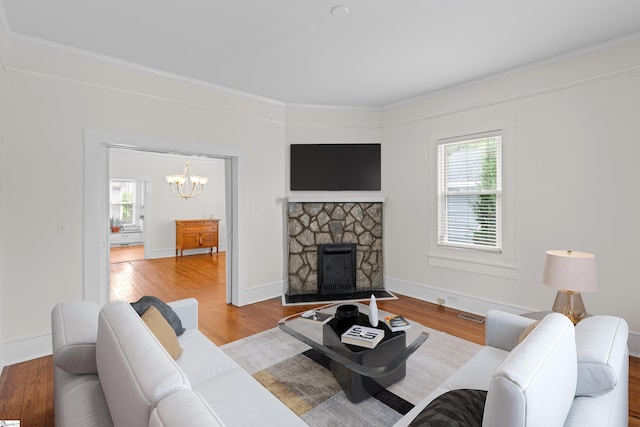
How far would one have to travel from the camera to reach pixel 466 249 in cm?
415

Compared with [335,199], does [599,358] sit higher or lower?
lower

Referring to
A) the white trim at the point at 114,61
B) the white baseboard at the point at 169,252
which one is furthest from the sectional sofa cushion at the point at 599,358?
the white baseboard at the point at 169,252

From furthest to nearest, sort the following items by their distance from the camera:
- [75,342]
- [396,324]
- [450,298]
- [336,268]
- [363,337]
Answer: [336,268]
[450,298]
[396,324]
[363,337]
[75,342]

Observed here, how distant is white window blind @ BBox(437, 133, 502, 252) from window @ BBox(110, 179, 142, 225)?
30.2 ft

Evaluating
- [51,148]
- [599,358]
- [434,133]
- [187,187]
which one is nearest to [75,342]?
[599,358]

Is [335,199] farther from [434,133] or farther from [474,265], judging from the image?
[474,265]

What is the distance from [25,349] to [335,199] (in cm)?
378

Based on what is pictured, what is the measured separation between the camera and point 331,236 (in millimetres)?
4914

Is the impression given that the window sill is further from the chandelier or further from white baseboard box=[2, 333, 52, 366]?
the chandelier

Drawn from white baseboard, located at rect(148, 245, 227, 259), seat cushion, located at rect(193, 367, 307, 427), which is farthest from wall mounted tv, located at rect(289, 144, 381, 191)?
white baseboard, located at rect(148, 245, 227, 259)

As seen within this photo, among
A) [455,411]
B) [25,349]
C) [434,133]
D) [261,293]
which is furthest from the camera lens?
[261,293]

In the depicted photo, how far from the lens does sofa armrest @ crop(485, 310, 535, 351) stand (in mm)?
2125

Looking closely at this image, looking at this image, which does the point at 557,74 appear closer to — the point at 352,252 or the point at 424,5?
the point at 424,5

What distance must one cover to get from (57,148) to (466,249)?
4.62 metres
